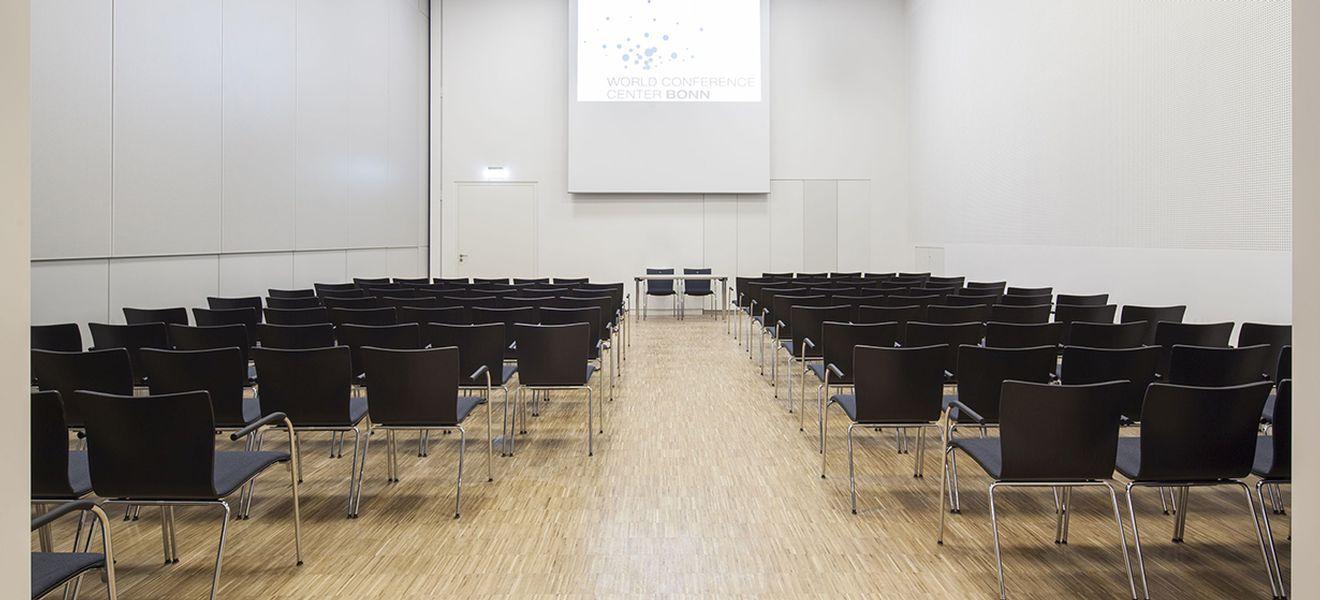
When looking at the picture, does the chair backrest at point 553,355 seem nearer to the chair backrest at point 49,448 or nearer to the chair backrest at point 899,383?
the chair backrest at point 899,383

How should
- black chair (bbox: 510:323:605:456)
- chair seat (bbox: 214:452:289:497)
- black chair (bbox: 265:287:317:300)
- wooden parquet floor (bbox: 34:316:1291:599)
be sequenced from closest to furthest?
1. chair seat (bbox: 214:452:289:497)
2. wooden parquet floor (bbox: 34:316:1291:599)
3. black chair (bbox: 510:323:605:456)
4. black chair (bbox: 265:287:317:300)

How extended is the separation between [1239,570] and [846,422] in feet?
11.1

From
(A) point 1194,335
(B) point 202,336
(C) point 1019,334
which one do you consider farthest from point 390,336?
(A) point 1194,335

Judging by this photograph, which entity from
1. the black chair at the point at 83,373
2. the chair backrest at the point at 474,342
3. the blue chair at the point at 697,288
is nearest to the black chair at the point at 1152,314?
the chair backrest at the point at 474,342

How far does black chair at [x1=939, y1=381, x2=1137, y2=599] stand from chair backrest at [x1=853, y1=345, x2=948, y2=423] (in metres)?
1.09

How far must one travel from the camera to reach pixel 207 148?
1009cm

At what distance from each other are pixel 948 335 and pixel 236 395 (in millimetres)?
4202

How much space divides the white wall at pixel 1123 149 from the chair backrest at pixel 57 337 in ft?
27.9

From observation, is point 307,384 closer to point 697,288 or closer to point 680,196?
point 697,288

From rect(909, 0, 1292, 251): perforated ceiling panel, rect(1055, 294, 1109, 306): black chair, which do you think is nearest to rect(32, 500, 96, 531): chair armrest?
rect(1055, 294, 1109, 306): black chair

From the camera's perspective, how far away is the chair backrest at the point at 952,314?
7.07m

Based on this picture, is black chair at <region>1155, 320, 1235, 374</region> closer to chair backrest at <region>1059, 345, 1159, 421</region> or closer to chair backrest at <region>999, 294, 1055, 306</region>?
chair backrest at <region>1059, 345, 1159, 421</region>

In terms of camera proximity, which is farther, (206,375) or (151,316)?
(151,316)

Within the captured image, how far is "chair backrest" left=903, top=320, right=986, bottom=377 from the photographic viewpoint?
6.04 metres
